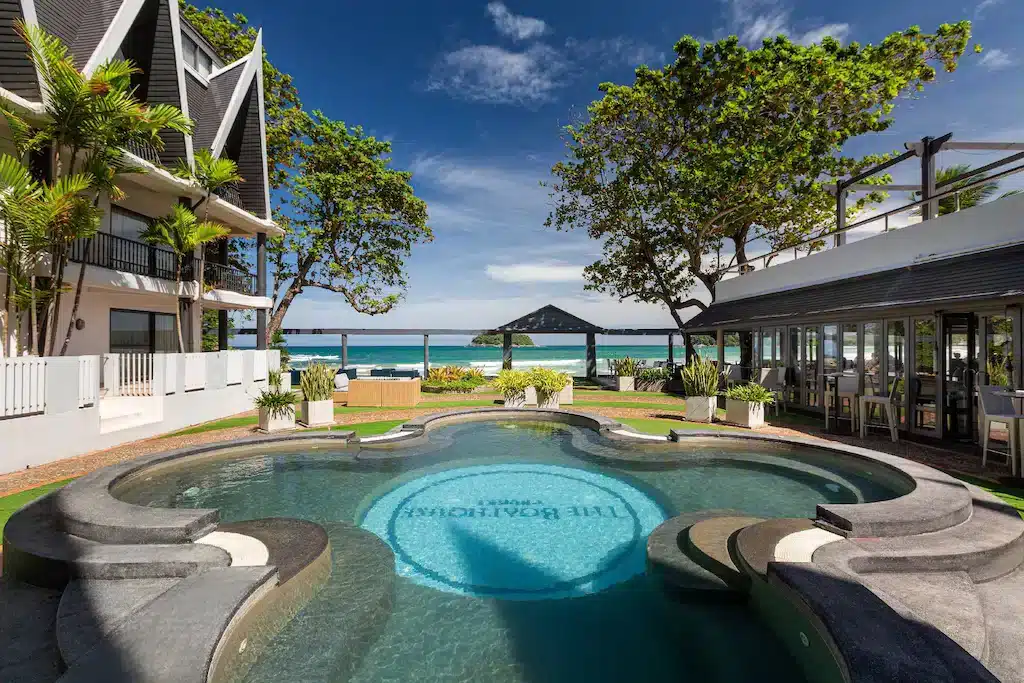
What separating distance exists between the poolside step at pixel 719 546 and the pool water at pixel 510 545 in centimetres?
26

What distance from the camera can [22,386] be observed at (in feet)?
27.0

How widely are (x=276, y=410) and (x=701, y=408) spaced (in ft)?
35.1

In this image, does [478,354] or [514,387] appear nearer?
[514,387]

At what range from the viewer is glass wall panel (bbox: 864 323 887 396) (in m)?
11.8

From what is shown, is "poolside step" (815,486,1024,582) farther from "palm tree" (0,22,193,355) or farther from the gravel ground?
"palm tree" (0,22,193,355)

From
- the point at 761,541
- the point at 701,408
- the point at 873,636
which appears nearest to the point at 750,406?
the point at 701,408

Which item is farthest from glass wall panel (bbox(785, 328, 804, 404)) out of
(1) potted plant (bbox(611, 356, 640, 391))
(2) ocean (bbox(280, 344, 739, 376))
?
(2) ocean (bbox(280, 344, 739, 376))

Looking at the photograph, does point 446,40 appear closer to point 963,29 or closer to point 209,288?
point 209,288

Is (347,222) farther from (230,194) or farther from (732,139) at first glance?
(732,139)

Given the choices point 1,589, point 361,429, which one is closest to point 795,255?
point 361,429

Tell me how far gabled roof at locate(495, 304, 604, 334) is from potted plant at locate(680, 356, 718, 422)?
11.7 m

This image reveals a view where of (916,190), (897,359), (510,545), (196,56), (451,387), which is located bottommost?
(510,545)

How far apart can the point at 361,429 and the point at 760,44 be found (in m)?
22.1

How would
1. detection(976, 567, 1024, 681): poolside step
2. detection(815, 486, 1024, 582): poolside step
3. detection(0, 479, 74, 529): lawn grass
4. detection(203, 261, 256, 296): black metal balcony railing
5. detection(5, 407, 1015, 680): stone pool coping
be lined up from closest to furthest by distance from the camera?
detection(976, 567, 1024, 681): poolside step, detection(815, 486, 1024, 582): poolside step, detection(5, 407, 1015, 680): stone pool coping, detection(0, 479, 74, 529): lawn grass, detection(203, 261, 256, 296): black metal balcony railing
